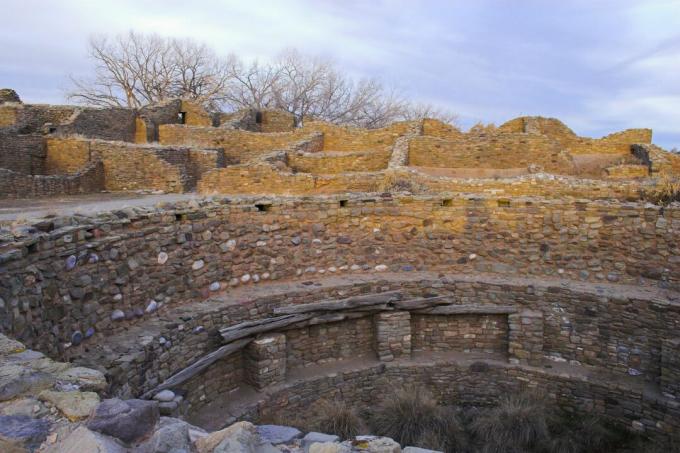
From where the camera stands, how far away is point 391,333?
691cm

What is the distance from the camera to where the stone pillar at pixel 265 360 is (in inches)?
234

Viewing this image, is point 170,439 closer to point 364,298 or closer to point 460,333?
point 364,298

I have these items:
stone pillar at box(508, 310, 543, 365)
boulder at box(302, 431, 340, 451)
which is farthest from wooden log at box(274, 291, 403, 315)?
boulder at box(302, 431, 340, 451)

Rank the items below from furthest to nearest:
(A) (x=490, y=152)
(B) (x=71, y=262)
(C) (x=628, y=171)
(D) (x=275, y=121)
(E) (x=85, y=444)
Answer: (D) (x=275, y=121) < (A) (x=490, y=152) < (C) (x=628, y=171) < (B) (x=71, y=262) < (E) (x=85, y=444)

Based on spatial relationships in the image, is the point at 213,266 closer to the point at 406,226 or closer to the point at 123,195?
the point at 406,226

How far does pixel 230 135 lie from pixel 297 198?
8.92 metres

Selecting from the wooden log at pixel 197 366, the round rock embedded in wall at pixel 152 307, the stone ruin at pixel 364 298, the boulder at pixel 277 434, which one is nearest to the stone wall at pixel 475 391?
the stone ruin at pixel 364 298

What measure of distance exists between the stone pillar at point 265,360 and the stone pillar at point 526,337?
321 centimetres

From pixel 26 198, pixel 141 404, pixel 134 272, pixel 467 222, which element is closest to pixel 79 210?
pixel 134 272

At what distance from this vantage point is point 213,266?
621 cm

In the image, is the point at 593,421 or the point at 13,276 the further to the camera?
the point at 593,421

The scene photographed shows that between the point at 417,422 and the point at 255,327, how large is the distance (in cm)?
223

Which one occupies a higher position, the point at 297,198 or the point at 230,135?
the point at 230,135

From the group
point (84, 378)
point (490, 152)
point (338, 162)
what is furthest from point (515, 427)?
point (490, 152)
